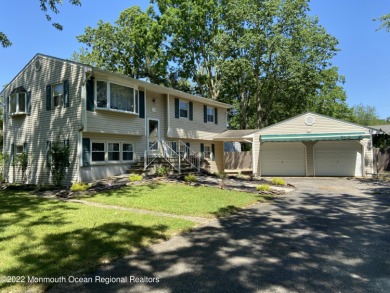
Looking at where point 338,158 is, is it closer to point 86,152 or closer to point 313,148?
point 313,148

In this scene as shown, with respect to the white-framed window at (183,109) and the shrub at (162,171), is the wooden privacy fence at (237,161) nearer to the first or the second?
the white-framed window at (183,109)

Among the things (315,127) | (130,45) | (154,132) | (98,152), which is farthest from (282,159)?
(130,45)

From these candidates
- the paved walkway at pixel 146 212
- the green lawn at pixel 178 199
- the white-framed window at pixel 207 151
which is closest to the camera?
the paved walkway at pixel 146 212

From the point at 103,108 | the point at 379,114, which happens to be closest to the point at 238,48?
the point at 103,108

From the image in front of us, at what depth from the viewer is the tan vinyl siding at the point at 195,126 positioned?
1944 cm

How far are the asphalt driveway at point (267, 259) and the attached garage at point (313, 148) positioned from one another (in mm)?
12577

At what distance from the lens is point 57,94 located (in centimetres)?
1543

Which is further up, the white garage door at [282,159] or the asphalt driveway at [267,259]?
the white garage door at [282,159]

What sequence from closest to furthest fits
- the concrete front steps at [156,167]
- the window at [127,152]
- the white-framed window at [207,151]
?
the concrete front steps at [156,167] → the window at [127,152] → the white-framed window at [207,151]

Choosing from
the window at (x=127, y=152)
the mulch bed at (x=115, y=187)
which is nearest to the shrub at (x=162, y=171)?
the mulch bed at (x=115, y=187)

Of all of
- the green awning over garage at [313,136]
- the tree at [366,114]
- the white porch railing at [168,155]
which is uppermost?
the tree at [366,114]

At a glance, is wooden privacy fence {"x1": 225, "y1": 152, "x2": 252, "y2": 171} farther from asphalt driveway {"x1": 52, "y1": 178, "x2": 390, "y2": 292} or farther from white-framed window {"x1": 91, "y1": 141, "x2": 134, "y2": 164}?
asphalt driveway {"x1": 52, "y1": 178, "x2": 390, "y2": 292}

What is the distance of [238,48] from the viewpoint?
28.4 m

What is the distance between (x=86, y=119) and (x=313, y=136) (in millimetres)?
14210
